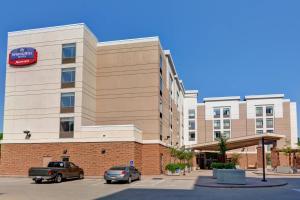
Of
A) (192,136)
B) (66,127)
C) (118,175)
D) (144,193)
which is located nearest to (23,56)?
(66,127)

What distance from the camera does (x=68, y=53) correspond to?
4122cm

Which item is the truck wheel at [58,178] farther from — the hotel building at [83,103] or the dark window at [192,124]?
the dark window at [192,124]

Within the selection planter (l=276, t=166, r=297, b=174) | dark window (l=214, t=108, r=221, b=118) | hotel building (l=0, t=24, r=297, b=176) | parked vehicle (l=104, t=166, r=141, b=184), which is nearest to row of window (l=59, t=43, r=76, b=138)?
hotel building (l=0, t=24, r=297, b=176)

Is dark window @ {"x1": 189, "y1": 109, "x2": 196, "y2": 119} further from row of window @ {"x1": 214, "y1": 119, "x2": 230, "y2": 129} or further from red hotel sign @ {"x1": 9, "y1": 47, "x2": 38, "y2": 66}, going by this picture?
red hotel sign @ {"x1": 9, "y1": 47, "x2": 38, "y2": 66}

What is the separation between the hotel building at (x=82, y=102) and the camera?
3894cm

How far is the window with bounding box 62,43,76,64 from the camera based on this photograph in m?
40.8

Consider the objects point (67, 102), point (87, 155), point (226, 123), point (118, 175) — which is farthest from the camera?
point (226, 123)

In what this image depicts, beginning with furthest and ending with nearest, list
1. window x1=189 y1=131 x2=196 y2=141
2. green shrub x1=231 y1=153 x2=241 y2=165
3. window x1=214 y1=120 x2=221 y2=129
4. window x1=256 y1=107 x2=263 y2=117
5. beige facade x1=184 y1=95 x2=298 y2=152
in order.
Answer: window x1=189 y1=131 x2=196 y2=141 → window x1=214 y1=120 x2=221 y2=129 → window x1=256 y1=107 x2=263 y2=117 → beige facade x1=184 y1=95 x2=298 y2=152 → green shrub x1=231 y1=153 x2=241 y2=165

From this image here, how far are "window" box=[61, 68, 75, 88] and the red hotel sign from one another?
379 cm

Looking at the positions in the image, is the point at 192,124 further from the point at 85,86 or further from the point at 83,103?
the point at 83,103

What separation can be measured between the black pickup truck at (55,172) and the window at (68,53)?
41.1 ft

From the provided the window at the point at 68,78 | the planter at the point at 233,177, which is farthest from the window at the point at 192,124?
the planter at the point at 233,177

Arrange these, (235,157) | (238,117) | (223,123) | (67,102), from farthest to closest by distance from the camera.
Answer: (223,123)
(238,117)
(235,157)
(67,102)

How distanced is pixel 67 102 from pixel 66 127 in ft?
8.52
